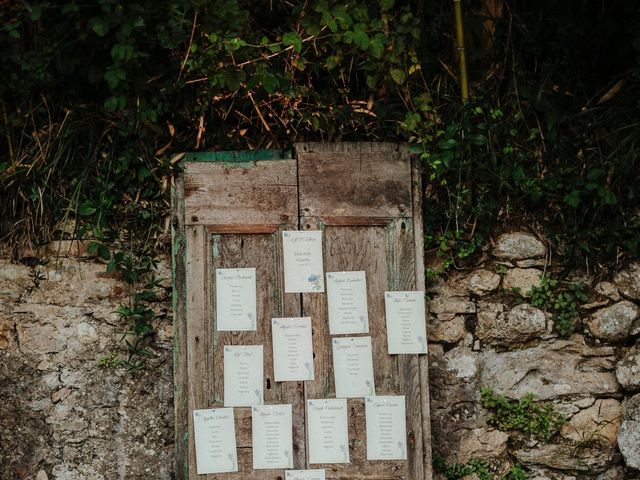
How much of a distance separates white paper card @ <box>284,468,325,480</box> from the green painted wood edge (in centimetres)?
151

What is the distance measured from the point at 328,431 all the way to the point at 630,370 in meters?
1.53

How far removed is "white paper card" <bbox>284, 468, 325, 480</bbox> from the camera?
10.2ft

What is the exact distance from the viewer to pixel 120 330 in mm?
3377

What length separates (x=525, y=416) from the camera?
335 cm

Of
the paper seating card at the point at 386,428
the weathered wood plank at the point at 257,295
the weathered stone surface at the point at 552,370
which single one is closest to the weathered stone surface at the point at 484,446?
the weathered stone surface at the point at 552,370

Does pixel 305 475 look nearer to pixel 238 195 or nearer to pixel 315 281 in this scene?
pixel 315 281

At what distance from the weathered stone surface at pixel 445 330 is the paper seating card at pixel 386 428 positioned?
398mm

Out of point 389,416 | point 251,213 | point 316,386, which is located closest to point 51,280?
point 251,213

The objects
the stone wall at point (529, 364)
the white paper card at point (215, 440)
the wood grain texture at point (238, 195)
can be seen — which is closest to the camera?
the white paper card at point (215, 440)

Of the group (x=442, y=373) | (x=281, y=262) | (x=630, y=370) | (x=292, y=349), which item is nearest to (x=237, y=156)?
(x=281, y=262)

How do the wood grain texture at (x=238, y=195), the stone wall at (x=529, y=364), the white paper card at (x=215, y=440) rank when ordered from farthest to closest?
the stone wall at (x=529, y=364), the wood grain texture at (x=238, y=195), the white paper card at (x=215, y=440)

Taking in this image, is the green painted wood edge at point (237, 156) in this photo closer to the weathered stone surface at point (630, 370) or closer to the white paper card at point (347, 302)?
the white paper card at point (347, 302)

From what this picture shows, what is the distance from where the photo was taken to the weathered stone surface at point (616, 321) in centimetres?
336

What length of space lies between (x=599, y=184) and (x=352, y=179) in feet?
3.97
